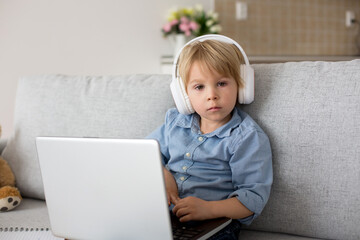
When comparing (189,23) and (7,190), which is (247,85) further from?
(189,23)

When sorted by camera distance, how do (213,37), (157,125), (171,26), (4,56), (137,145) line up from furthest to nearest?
(171,26) < (4,56) < (157,125) < (213,37) < (137,145)

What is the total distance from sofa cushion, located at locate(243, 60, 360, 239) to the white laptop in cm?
29

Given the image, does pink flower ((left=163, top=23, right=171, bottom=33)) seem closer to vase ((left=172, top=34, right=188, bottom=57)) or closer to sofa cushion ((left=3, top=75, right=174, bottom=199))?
vase ((left=172, top=34, right=188, bottom=57))

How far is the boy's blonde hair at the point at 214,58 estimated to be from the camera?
131cm

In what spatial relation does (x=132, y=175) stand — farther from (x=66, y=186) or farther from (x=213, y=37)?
(x=213, y=37)

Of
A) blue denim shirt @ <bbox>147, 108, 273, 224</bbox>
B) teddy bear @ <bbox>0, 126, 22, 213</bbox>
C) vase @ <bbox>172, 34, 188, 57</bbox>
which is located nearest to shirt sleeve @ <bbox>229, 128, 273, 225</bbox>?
blue denim shirt @ <bbox>147, 108, 273, 224</bbox>

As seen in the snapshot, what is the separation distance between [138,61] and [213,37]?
1.91 metres

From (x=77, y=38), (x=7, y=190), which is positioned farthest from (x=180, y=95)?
(x=77, y=38)

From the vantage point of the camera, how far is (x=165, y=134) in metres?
1.48

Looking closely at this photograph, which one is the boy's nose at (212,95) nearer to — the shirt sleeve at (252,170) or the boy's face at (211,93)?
the boy's face at (211,93)

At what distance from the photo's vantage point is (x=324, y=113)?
1.29 metres

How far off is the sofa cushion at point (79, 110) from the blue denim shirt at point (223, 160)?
0.17m

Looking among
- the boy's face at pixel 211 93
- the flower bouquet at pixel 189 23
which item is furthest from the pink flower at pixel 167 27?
the boy's face at pixel 211 93

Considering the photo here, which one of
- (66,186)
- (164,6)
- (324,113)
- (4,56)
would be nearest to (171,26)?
(164,6)
